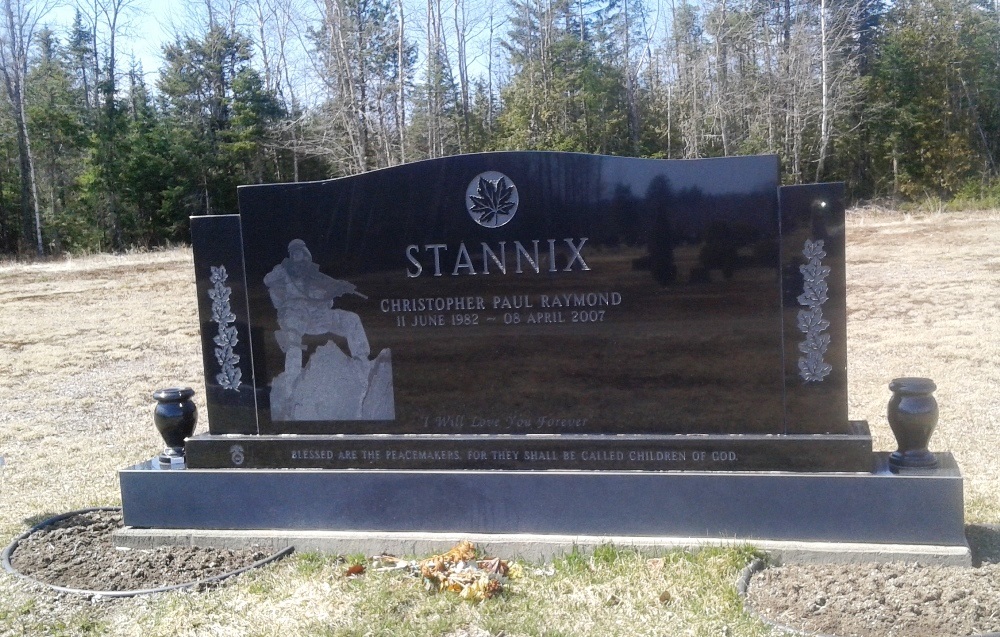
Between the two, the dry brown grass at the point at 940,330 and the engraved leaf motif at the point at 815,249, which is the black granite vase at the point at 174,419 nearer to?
the engraved leaf motif at the point at 815,249

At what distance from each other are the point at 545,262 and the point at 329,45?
2879cm

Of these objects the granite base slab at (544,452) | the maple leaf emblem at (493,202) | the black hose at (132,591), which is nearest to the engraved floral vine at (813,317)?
the granite base slab at (544,452)

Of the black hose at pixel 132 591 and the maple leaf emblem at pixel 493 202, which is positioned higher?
the maple leaf emblem at pixel 493 202

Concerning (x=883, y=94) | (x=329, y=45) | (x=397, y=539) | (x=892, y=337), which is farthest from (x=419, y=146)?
(x=397, y=539)

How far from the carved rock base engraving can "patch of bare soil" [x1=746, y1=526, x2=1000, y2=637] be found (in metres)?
2.07

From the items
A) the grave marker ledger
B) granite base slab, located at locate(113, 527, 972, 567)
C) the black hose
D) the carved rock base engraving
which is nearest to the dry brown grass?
granite base slab, located at locate(113, 527, 972, 567)

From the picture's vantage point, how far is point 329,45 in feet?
102

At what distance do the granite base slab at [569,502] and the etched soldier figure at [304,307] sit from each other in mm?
656

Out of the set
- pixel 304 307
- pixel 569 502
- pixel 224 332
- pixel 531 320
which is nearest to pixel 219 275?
pixel 224 332

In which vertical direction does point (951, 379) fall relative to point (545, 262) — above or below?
below

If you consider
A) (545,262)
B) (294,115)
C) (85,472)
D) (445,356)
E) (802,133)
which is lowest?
(85,472)

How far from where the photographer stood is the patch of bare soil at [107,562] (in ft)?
14.4

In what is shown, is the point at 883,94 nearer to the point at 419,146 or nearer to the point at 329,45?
the point at 419,146

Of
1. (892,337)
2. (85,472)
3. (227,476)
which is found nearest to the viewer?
(227,476)
